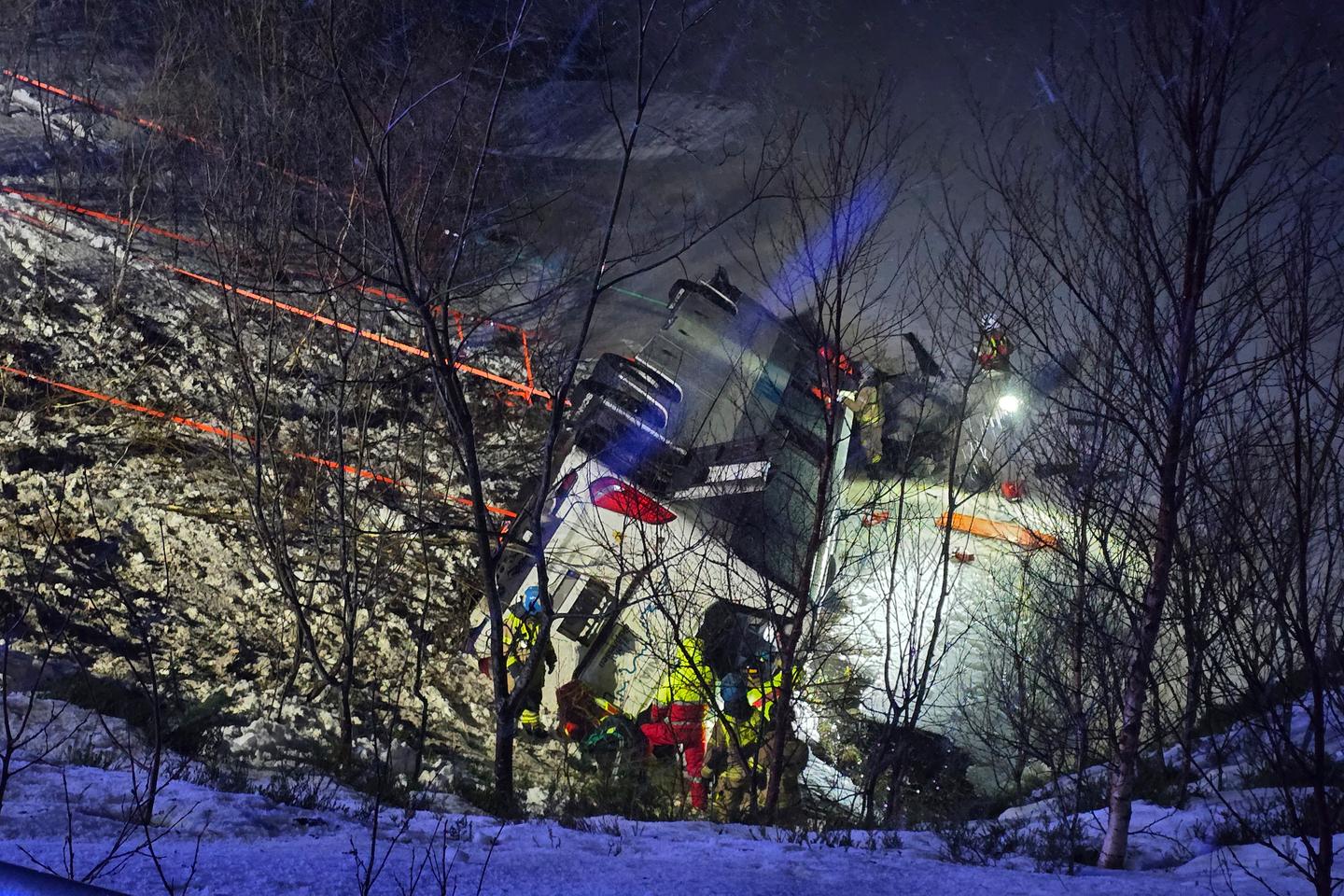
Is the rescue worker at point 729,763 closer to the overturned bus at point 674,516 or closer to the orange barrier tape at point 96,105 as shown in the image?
the overturned bus at point 674,516

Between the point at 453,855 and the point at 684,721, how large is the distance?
477 cm

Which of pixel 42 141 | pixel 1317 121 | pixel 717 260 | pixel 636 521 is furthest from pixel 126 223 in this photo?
pixel 1317 121

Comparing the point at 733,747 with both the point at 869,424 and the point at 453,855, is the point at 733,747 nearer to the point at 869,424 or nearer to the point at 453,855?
the point at 869,424

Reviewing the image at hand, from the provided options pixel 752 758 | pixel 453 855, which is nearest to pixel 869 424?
pixel 752 758

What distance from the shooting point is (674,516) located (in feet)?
30.2

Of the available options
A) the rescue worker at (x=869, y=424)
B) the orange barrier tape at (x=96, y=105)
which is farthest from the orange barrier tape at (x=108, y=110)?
the rescue worker at (x=869, y=424)

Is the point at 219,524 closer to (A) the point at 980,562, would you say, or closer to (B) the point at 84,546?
(B) the point at 84,546

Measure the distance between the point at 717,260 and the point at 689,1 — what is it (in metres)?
8.86

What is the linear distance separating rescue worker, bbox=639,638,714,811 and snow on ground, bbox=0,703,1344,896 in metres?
3.06

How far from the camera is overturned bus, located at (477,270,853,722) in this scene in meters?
Result: 8.78

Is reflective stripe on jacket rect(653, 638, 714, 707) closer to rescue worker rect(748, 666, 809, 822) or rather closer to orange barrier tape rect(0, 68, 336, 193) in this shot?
rescue worker rect(748, 666, 809, 822)

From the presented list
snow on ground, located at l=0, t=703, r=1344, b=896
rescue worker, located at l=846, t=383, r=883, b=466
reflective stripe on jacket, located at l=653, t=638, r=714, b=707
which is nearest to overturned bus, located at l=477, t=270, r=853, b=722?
reflective stripe on jacket, located at l=653, t=638, r=714, b=707

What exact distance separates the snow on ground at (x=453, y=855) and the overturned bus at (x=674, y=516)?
2.98 metres

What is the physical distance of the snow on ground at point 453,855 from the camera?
379cm
